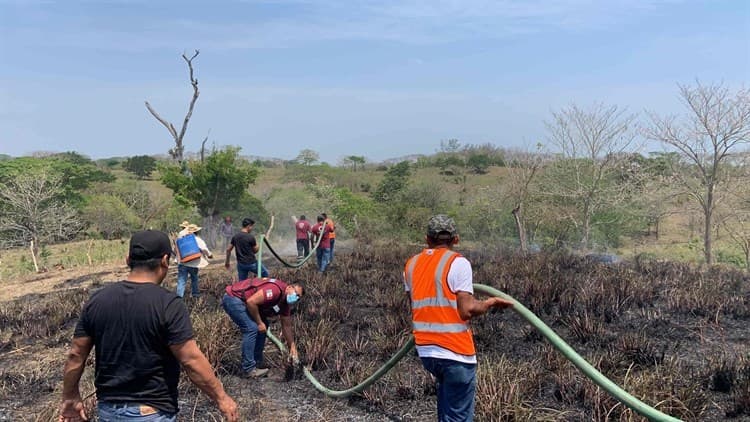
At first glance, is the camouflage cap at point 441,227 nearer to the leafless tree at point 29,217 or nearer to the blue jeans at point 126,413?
the blue jeans at point 126,413

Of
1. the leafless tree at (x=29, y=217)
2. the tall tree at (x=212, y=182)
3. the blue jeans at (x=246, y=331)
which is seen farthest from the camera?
the leafless tree at (x=29, y=217)

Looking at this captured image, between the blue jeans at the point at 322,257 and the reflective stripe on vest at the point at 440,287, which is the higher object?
the reflective stripe on vest at the point at 440,287

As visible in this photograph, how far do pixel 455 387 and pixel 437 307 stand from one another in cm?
51

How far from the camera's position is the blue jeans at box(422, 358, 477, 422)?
3.03 metres

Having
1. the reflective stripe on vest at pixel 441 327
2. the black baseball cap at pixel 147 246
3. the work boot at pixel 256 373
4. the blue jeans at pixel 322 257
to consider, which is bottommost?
the work boot at pixel 256 373

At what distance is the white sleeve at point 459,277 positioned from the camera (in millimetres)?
2975

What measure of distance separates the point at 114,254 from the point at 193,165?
4.91 metres

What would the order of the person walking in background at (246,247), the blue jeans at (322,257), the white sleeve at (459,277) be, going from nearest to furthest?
the white sleeve at (459,277), the person walking in background at (246,247), the blue jeans at (322,257)

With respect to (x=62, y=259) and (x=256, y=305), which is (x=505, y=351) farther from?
(x=62, y=259)

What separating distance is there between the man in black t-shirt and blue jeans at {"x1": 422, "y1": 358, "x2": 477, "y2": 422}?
133 centimetres

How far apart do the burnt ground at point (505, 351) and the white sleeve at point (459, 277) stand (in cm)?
163

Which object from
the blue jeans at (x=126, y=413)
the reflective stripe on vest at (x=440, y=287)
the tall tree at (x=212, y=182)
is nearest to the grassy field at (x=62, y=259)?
the tall tree at (x=212, y=182)

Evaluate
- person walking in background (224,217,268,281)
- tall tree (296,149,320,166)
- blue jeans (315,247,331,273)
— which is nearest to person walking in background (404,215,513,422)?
person walking in background (224,217,268,281)

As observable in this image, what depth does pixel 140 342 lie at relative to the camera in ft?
7.39
